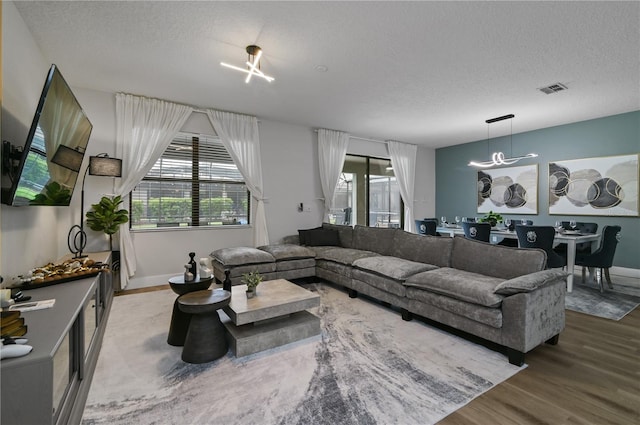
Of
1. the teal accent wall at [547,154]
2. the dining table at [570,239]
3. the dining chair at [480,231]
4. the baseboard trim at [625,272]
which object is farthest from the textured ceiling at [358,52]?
the baseboard trim at [625,272]

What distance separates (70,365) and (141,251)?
9.71 ft

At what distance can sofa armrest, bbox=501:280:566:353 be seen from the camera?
7.45 feet

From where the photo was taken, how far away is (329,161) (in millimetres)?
6145

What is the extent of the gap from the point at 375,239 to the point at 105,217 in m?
3.81

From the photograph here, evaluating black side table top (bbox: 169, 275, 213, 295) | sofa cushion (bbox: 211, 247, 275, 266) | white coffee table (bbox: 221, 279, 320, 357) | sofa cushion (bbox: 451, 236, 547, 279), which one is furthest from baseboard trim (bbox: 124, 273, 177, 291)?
sofa cushion (bbox: 451, 236, 547, 279)

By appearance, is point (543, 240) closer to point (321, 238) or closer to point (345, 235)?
point (345, 235)

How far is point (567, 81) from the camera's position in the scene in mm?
3781

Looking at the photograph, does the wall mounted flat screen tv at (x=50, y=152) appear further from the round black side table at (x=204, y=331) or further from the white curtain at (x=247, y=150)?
the white curtain at (x=247, y=150)

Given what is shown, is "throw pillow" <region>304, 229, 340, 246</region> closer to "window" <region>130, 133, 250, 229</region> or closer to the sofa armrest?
"window" <region>130, 133, 250, 229</region>

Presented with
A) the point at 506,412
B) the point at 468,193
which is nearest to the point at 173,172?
the point at 506,412

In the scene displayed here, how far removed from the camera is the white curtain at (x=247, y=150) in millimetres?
4988

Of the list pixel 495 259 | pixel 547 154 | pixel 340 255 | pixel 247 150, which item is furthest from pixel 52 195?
pixel 547 154

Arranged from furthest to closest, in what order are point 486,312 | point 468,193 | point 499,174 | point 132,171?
point 468,193 < point 499,174 < point 132,171 < point 486,312

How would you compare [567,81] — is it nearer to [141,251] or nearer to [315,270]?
[315,270]
